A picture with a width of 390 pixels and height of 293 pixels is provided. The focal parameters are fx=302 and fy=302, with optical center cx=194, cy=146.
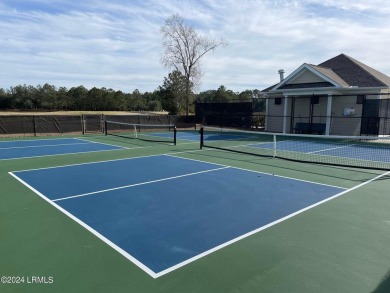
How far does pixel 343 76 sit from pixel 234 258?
24.2 metres

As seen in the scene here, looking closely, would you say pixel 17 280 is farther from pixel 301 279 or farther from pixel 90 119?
pixel 90 119

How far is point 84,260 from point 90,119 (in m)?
22.2

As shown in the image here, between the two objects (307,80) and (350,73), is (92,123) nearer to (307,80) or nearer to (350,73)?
(307,80)

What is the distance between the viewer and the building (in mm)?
21328

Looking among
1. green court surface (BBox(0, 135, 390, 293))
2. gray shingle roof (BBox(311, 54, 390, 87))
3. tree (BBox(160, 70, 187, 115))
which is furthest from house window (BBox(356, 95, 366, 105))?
tree (BBox(160, 70, 187, 115))

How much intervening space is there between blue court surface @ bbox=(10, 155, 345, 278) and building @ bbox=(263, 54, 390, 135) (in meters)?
14.7

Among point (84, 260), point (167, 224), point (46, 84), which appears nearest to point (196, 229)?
point (167, 224)

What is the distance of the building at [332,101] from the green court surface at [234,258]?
1645cm

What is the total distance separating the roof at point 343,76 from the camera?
72.1ft

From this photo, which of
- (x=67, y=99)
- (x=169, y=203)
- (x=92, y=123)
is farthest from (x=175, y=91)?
(x=169, y=203)

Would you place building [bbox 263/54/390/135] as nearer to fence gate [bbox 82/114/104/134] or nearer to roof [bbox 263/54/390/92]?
roof [bbox 263/54/390/92]

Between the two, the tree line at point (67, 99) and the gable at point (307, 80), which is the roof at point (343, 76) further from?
the tree line at point (67, 99)

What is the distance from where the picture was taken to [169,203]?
251 inches

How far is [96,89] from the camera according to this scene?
250 ft
